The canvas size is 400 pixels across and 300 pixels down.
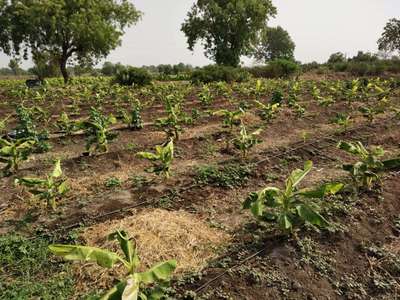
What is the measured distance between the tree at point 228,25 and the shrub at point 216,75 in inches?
564

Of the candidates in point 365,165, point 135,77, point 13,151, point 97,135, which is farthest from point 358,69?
point 13,151

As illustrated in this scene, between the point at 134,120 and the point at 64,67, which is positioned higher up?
the point at 134,120

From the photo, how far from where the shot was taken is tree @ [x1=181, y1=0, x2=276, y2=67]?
3638cm

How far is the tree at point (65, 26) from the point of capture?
27.7 meters

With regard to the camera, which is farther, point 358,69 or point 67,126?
point 358,69

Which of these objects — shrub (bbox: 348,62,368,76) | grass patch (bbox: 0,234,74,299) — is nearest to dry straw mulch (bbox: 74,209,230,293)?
grass patch (bbox: 0,234,74,299)

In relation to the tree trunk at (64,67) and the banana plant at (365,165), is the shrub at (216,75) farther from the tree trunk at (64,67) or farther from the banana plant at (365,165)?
the banana plant at (365,165)

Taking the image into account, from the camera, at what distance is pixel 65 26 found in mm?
27828

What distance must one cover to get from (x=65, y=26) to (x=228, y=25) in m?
16.3

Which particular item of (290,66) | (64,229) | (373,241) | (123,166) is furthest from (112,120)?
(290,66)

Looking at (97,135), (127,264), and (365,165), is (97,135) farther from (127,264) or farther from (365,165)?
(365,165)

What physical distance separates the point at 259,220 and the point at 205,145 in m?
3.37

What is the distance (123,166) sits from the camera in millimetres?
6320

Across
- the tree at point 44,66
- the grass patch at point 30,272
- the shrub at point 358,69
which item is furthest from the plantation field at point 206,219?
the tree at point 44,66
